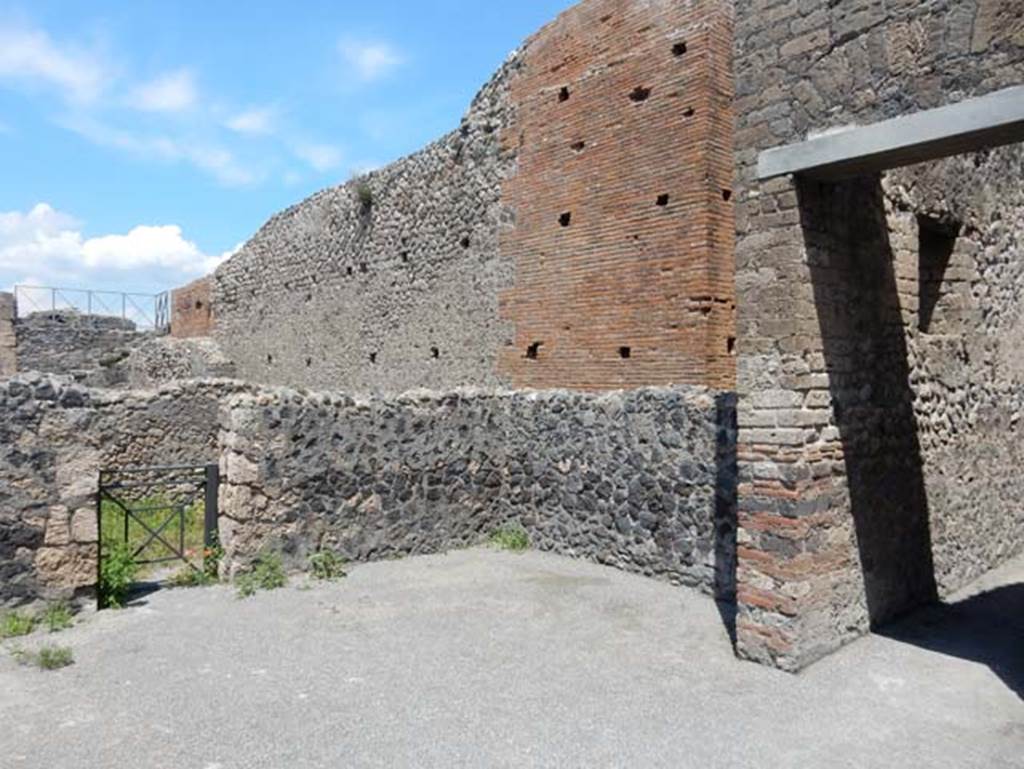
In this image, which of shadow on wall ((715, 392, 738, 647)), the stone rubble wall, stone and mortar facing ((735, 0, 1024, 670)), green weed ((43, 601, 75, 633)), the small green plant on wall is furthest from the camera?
the stone rubble wall

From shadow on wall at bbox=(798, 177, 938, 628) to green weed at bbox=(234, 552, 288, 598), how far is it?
16.0 feet

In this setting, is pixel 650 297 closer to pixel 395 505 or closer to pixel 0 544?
pixel 395 505

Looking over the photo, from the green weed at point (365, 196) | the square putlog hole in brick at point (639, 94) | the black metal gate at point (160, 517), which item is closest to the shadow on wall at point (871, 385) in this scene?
the square putlog hole in brick at point (639, 94)

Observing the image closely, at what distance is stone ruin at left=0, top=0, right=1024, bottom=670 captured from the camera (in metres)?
5.03

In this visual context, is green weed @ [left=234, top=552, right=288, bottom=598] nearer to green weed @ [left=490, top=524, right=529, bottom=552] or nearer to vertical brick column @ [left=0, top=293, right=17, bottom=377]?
green weed @ [left=490, top=524, right=529, bottom=552]

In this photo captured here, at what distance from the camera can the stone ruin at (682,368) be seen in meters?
5.03

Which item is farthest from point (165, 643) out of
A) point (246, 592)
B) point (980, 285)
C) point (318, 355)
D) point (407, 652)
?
point (318, 355)

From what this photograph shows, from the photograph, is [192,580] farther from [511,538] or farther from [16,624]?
[511,538]

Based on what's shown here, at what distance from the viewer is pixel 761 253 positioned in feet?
16.9

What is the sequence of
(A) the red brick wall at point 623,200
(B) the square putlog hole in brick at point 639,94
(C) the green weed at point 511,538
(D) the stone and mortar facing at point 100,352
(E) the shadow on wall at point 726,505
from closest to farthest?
(E) the shadow on wall at point 726,505 → (C) the green weed at point 511,538 → (A) the red brick wall at point 623,200 → (B) the square putlog hole in brick at point 639,94 → (D) the stone and mortar facing at point 100,352

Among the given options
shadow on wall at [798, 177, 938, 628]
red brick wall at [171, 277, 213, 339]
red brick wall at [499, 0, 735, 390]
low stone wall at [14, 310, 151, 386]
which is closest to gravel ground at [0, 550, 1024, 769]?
shadow on wall at [798, 177, 938, 628]

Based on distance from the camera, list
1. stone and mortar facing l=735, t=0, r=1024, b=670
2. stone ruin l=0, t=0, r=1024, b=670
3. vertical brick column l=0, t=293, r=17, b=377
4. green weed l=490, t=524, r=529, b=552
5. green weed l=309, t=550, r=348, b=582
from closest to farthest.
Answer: stone and mortar facing l=735, t=0, r=1024, b=670 → stone ruin l=0, t=0, r=1024, b=670 → green weed l=309, t=550, r=348, b=582 → green weed l=490, t=524, r=529, b=552 → vertical brick column l=0, t=293, r=17, b=377

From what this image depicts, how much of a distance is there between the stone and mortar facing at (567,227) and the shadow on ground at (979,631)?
11.4ft

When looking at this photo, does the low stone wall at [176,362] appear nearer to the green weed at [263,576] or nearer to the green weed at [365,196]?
the green weed at [365,196]
